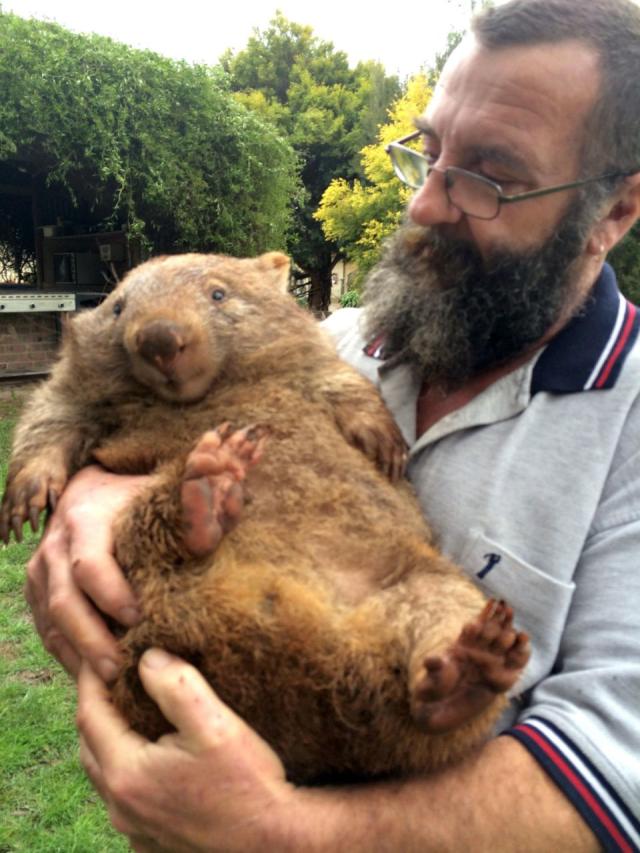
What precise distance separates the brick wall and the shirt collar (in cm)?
987

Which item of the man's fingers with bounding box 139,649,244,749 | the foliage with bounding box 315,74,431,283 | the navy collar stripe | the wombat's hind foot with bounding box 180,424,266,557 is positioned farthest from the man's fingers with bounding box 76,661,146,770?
the foliage with bounding box 315,74,431,283

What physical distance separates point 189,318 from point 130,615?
90 cm

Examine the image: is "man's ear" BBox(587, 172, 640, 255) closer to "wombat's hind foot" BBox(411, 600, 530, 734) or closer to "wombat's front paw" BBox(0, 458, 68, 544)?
"wombat's hind foot" BBox(411, 600, 530, 734)

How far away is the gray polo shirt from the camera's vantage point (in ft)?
5.08

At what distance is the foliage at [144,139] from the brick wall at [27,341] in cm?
183

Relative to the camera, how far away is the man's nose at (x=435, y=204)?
7.02ft

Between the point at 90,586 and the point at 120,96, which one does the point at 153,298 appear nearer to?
the point at 90,586

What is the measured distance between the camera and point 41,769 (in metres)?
3.79

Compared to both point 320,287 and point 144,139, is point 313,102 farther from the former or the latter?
point 144,139

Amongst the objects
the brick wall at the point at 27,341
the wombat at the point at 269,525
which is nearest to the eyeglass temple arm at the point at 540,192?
the wombat at the point at 269,525

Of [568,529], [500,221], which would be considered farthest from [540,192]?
[568,529]

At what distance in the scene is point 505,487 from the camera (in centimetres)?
186

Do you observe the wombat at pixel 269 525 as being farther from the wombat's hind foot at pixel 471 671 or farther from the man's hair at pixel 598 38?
the man's hair at pixel 598 38

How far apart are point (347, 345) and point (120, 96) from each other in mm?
7463
